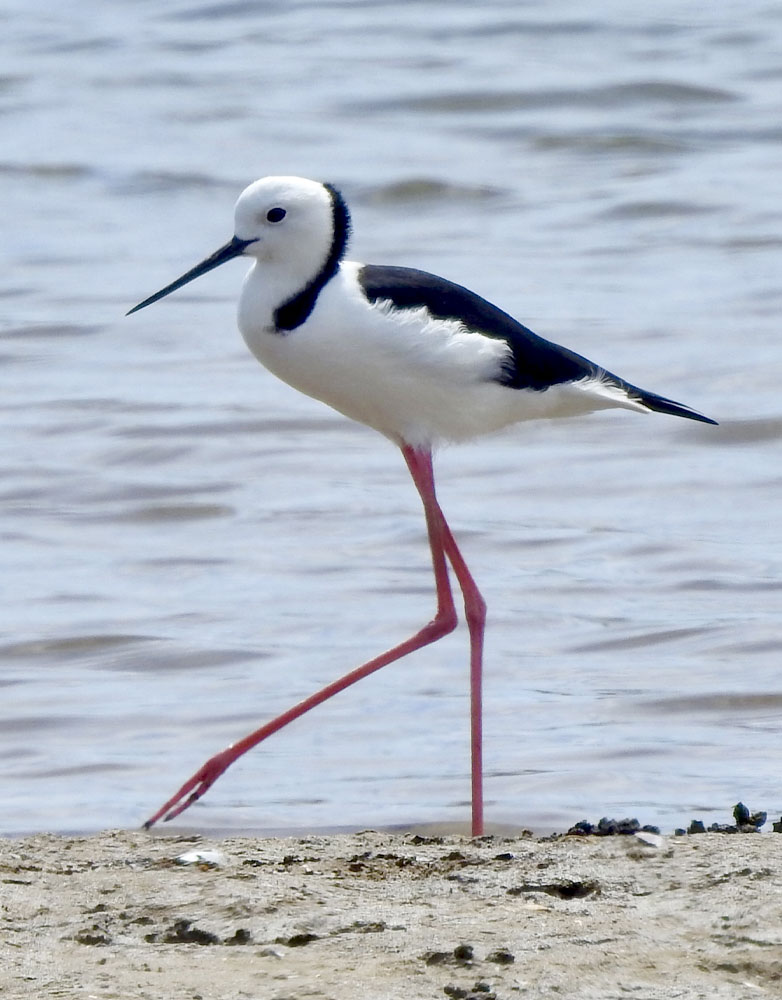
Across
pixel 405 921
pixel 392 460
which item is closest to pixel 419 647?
pixel 405 921

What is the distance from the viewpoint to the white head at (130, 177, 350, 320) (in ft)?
18.5

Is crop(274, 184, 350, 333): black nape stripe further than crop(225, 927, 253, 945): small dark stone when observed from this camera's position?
Yes

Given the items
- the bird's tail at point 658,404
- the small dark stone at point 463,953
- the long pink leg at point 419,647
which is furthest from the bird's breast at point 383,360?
the small dark stone at point 463,953

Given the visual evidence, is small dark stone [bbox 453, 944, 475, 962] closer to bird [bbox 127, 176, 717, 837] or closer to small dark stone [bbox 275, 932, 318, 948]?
small dark stone [bbox 275, 932, 318, 948]

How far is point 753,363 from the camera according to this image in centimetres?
1027

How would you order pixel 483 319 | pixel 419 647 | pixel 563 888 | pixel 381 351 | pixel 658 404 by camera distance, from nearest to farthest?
pixel 563 888 → pixel 381 351 → pixel 483 319 → pixel 658 404 → pixel 419 647

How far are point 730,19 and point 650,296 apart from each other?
25.2ft

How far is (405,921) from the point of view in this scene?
3967mm

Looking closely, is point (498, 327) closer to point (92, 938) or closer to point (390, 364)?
point (390, 364)

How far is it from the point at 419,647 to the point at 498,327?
100cm

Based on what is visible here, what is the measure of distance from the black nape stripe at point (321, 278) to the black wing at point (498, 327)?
0.29 ft

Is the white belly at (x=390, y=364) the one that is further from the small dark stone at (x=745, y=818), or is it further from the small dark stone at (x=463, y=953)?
the small dark stone at (x=463, y=953)

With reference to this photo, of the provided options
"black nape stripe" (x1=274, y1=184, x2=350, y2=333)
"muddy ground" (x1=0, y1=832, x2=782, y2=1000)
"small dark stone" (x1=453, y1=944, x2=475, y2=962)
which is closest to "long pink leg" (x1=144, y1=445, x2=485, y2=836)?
"black nape stripe" (x1=274, y1=184, x2=350, y2=333)

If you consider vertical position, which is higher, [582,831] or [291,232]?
[291,232]
